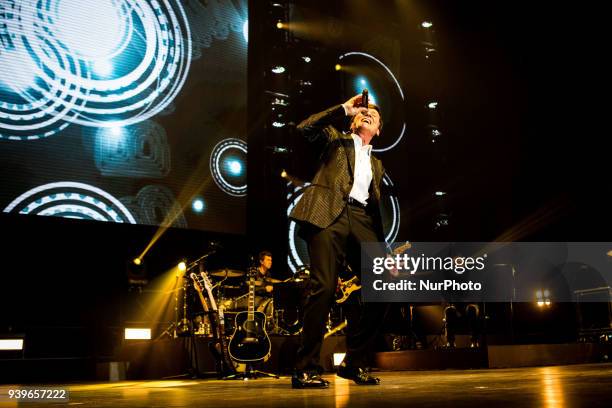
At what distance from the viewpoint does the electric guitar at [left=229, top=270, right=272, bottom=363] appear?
514 centimetres

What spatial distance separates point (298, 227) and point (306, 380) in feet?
16.6

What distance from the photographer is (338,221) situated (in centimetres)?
284

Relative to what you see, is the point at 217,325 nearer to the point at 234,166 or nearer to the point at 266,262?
the point at 266,262

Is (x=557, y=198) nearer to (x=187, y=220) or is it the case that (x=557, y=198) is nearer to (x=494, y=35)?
(x=494, y=35)

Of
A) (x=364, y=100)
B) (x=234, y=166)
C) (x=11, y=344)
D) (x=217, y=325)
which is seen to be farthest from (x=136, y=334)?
(x=364, y=100)

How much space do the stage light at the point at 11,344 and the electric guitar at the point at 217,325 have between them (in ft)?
7.10

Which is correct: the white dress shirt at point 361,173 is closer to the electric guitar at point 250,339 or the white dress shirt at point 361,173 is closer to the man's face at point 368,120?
the man's face at point 368,120

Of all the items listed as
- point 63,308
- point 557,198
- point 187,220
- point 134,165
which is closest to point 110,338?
point 63,308

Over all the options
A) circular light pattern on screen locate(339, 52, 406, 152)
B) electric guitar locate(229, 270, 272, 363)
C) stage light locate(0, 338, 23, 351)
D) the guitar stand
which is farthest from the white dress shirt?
circular light pattern on screen locate(339, 52, 406, 152)

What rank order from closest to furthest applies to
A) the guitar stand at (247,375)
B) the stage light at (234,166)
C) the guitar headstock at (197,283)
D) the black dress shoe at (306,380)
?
the black dress shoe at (306,380)
the guitar stand at (247,375)
the guitar headstock at (197,283)
the stage light at (234,166)

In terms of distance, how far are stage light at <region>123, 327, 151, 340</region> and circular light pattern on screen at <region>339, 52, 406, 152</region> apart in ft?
13.4

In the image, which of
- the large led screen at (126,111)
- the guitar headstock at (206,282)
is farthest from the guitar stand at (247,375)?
the large led screen at (126,111)

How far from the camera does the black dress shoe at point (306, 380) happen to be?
9.02ft

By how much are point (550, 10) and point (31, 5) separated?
6215 millimetres
